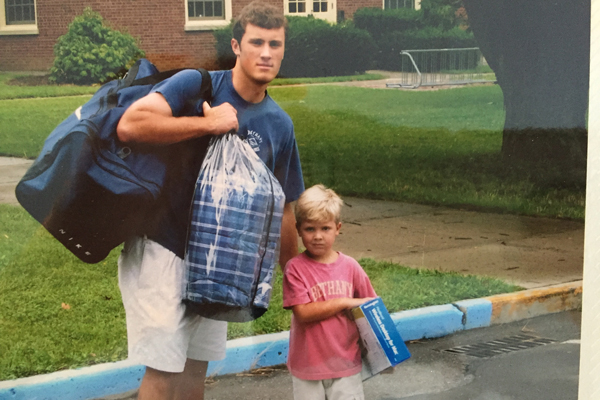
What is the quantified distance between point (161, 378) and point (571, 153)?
226cm

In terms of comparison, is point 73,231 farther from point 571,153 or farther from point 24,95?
point 571,153

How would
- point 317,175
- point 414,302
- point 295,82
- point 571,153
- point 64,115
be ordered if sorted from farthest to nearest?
1. point 414,302
2. point 571,153
3. point 317,175
4. point 295,82
5. point 64,115

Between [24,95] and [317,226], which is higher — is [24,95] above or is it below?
above

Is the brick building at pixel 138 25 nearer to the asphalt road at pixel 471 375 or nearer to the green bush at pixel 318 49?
the green bush at pixel 318 49

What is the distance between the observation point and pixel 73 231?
105 inches

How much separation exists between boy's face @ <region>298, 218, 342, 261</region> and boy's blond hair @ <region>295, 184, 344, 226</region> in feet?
0.06

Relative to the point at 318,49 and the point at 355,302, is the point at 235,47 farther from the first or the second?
the point at 355,302

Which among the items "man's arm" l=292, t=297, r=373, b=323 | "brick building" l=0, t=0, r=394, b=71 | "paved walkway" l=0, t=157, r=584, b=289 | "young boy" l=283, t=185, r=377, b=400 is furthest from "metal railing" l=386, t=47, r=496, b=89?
"paved walkway" l=0, t=157, r=584, b=289

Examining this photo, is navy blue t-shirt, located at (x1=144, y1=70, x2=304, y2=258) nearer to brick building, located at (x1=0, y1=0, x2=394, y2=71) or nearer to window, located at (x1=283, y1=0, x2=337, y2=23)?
brick building, located at (x1=0, y1=0, x2=394, y2=71)

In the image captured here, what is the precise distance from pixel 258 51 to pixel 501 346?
2.29 m

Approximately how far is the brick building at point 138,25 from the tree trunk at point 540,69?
1081 mm

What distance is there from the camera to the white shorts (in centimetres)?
284

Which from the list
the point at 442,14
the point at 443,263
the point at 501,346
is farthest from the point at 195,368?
the point at 443,263

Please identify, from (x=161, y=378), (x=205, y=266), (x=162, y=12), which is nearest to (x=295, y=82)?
(x=162, y=12)
